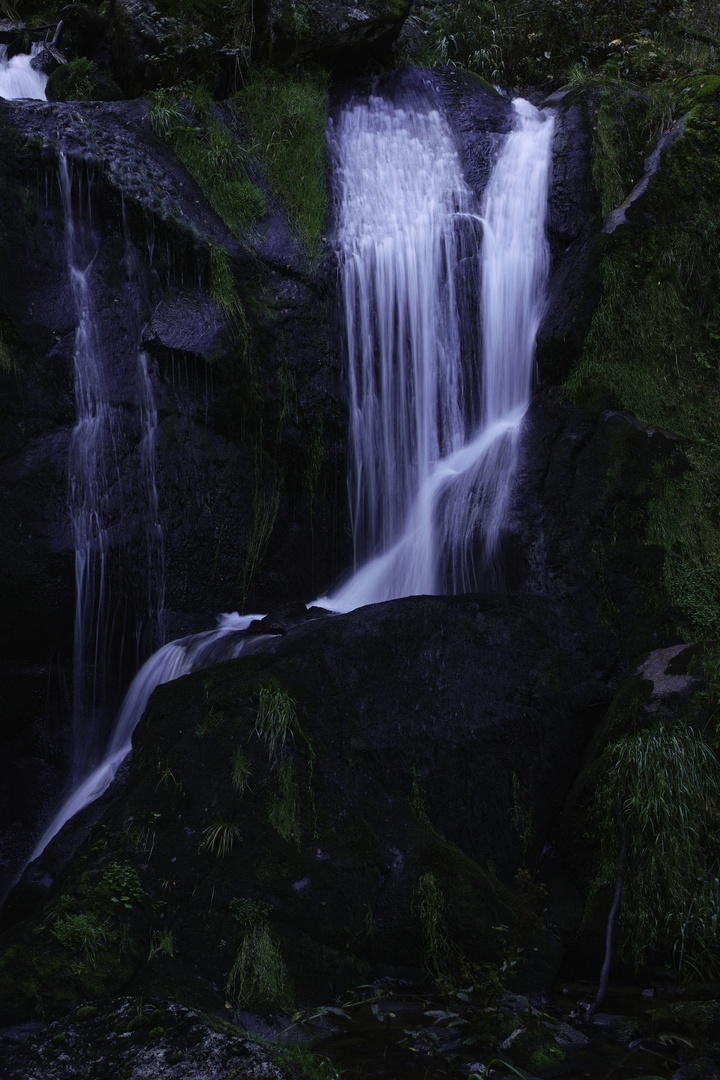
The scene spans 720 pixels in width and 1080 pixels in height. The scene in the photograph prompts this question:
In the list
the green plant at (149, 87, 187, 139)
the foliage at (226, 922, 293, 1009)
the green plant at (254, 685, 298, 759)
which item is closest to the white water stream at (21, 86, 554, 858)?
the green plant at (149, 87, 187, 139)

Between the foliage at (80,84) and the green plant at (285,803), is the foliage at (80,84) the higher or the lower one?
the higher one

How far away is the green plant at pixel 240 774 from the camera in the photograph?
4.55 m

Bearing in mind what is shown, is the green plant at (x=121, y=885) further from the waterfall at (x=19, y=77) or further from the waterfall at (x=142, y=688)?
the waterfall at (x=19, y=77)

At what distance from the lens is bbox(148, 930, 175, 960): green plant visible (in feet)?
12.8

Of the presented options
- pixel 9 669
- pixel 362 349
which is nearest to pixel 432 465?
pixel 362 349

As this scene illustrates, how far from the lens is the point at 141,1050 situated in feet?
10.2

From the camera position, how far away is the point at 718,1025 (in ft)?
10.8

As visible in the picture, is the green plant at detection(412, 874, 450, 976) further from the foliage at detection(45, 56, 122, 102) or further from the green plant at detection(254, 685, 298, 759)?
the foliage at detection(45, 56, 122, 102)

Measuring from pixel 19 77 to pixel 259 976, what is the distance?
38.1ft

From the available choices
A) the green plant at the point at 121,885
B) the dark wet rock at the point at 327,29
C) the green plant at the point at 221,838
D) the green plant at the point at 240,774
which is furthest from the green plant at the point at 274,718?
the dark wet rock at the point at 327,29

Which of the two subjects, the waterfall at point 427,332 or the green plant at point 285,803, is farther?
the waterfall at point 427,332

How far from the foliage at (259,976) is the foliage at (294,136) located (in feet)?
22.4

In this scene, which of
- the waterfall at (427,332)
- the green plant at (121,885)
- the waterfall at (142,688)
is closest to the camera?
the green plant at (121,885)

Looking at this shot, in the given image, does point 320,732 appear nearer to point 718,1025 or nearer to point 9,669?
point 718,1025
